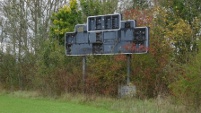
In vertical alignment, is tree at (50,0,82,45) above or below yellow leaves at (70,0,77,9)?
below

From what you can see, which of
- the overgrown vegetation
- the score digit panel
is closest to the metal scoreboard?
the score digit panel

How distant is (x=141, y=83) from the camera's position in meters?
18.1

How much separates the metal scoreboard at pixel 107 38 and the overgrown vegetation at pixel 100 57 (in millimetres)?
713

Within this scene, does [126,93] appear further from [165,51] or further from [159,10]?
[159,10]

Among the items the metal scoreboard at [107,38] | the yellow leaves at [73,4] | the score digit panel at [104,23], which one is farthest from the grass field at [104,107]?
the yellow leaves at [73,4]

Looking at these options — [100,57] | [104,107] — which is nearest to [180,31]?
[100,57]

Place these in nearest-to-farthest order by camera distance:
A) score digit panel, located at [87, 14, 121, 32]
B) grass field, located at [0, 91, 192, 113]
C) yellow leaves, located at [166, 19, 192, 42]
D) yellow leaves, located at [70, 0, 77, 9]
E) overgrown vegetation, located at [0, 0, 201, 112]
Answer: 1. grass field, located at [0, 91, 192, 113]
2. overgrown vegetation, located at [0, 0, 201, 112]
3. score digit panel, located at [87, 14, 121, 32]
4. yellow leaves, located at [166, 19, 192, 42]
5. yellow leaves, located at [70, 0, 77, 9]

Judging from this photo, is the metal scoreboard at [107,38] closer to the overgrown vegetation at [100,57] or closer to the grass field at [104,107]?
the overgrown vegetation at [100,57]

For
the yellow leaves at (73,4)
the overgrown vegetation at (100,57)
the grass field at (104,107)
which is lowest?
the grass field at (104,107)

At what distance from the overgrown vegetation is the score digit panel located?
4.70ft

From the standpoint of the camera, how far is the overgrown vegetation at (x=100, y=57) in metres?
16.2

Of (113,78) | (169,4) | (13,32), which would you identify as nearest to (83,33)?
(113,78)

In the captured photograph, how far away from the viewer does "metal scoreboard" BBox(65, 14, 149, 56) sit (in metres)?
17.2

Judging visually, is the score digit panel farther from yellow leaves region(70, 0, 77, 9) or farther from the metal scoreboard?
yellow leaves region(70, 0, 77, 9)
